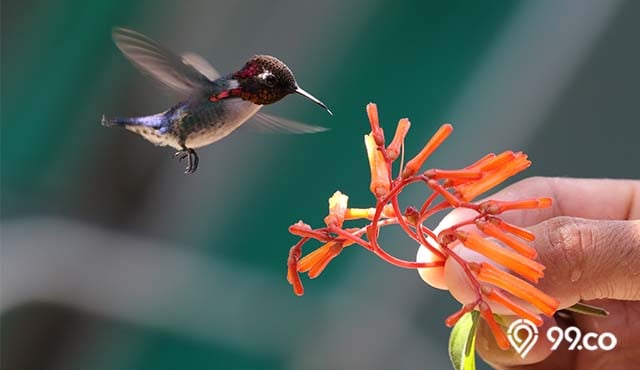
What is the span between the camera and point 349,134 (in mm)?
1748

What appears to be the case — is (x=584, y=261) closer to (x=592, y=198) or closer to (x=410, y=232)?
(x=410, y=232)

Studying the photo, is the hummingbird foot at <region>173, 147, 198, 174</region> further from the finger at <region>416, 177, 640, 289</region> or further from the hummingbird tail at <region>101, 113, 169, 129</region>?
the finger at <region>416, 177, 640, 289</region>

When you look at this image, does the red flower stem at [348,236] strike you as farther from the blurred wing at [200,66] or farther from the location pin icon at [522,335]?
the location pin icon at [522,335]

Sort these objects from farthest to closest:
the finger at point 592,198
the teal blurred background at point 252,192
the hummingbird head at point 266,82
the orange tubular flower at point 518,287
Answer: the teal blurred background at point 252,192 < the finger at point 592,198 < the orange tubular flower at point 518,287 < the hummingbird head at point 266,82

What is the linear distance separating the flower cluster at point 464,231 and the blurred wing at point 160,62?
18 centimetres

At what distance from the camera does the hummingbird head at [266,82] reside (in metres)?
0.56

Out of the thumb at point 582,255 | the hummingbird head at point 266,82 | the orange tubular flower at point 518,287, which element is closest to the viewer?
the hummingbird head at point 266,82

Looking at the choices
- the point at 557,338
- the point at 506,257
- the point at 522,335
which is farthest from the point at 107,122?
the point at 557,338

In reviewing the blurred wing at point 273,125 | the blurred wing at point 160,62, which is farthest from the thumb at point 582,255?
the blurred wing at point 160,62

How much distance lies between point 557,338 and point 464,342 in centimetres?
61

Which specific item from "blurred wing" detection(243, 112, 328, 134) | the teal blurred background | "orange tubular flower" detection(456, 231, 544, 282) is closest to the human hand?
"orange tubular flower" detection(456, 231, 544, 282)

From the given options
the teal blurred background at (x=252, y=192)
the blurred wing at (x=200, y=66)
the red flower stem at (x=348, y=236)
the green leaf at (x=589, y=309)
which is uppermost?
the blurred wing at (x=200, y=66)

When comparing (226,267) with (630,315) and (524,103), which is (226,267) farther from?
(630,315)

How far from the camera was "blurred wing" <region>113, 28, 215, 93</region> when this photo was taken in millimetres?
566
